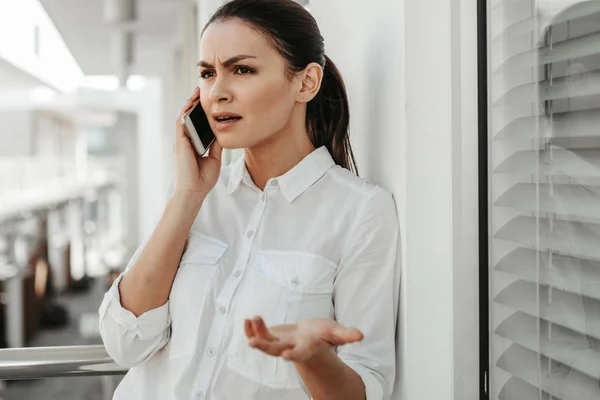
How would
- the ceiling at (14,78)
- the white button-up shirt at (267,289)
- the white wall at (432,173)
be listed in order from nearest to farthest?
the white wall at (432,173) < the white button-up shirt at (267,289) < the ceiling at (14,78)

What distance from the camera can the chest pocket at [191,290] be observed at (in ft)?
3.42

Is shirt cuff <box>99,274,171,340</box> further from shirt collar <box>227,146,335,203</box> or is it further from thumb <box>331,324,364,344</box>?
thumb <box>331,324,364,344</box>

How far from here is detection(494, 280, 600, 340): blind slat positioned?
2.07 feet

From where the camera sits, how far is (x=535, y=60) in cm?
73

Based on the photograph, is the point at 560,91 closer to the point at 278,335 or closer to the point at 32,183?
the point at 278,335

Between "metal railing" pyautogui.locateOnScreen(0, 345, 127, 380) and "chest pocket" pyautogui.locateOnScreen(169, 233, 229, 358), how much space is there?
0.87 ft

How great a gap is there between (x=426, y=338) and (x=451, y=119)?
0.29 meters

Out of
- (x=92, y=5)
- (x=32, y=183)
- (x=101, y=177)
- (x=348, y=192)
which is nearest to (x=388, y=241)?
(x=348, y=192)

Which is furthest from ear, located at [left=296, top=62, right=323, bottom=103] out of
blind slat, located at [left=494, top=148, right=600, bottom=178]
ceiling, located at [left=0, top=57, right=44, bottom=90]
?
ceiling, located at [left=0, top=57, right=44, bottom=90]

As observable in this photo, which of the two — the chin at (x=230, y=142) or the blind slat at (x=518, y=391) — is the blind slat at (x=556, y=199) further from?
the chin at (x=230, y=142)

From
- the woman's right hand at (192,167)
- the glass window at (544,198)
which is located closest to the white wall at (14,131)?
the woman's right hand at (192,167)

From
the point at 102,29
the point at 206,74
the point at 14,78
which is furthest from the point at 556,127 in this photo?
the point at 14,78

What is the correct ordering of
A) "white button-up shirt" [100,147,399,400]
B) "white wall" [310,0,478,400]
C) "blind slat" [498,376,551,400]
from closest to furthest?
1. "blind slat" [498,376,551,400]
2. "white wall" [310,0,478,400]
3. "white button-up shirt" [100,147,399,400]

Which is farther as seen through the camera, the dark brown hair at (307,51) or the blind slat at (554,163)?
the dark brown hair at (307,51)
